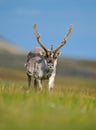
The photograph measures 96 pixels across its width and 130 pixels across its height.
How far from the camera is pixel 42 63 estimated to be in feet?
69.6

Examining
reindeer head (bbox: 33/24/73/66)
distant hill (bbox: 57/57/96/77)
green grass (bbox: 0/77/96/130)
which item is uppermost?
reindeer head (bbox: 33/24/73/66)

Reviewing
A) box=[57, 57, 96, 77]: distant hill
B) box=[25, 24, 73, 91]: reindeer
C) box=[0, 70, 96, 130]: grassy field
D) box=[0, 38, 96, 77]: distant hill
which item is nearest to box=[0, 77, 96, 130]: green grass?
box=[0, 70, 96, 130]: grassy field

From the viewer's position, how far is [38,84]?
20.2 m

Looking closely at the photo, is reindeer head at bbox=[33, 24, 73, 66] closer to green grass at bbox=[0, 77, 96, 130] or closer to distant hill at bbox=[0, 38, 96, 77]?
green grass at bbox=[0, 77, 96, 130]

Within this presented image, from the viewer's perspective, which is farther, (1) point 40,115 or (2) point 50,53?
(2) point 50,53

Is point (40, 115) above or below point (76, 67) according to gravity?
above

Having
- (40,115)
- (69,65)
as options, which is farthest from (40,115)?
(69,65)

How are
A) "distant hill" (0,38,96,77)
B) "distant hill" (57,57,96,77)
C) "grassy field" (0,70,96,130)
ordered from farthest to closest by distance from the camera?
"distant hill" (0,38,96,77), "distant hill" (57,57,96,77), "grassy field" (0,70,96,130)

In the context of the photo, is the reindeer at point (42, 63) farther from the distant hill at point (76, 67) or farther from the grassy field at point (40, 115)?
the distant hill at point (76, 67)

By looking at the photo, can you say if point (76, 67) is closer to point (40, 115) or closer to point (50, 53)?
point (50, 53)

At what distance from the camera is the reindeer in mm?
20203

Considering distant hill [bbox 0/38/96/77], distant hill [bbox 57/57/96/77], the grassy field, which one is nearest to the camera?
the grassy field

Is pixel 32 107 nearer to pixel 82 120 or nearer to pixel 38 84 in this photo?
pixel 82 120

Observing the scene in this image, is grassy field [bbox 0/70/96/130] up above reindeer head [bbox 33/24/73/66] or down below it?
below
